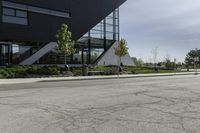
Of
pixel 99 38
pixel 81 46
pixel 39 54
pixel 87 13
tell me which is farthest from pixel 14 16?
pixel 99 38

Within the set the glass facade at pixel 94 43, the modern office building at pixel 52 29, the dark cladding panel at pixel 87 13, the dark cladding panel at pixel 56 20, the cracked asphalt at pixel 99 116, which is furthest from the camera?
the dark cladding panel at pixel 87 13

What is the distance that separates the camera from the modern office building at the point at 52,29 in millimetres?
43031

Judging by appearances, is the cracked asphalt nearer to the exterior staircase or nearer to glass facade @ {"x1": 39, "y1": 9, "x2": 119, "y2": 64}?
the exterior staircase

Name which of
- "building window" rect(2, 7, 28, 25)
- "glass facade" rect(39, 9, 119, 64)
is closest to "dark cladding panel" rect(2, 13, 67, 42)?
"building window" rect(2, 7, 28, 25)

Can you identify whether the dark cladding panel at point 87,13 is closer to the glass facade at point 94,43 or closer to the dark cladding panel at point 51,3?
the glass facade at point 94,43

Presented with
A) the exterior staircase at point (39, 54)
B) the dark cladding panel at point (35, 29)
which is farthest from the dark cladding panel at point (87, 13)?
the exterior staircase at point (39, 54)

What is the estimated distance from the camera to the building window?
42.5m

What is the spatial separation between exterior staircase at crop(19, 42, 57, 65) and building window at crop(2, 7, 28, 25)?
4169mm

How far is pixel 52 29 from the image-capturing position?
47438mm

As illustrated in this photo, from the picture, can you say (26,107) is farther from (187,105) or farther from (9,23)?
(9,23)

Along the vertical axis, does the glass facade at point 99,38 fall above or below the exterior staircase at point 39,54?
above

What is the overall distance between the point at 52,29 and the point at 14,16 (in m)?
5.94

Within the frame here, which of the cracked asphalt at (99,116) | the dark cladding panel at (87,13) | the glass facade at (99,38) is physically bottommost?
the cracked asphalt at (99,116)

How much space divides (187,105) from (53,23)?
37422 millimetres
